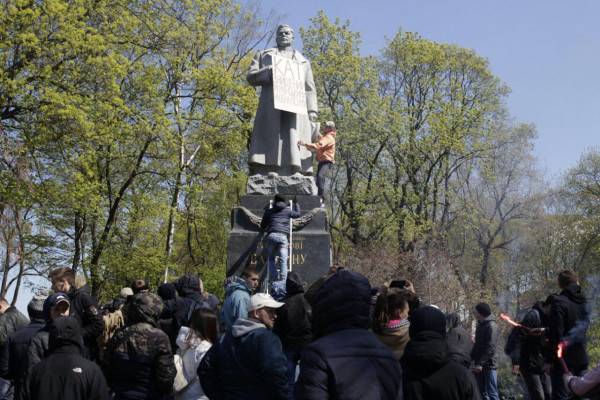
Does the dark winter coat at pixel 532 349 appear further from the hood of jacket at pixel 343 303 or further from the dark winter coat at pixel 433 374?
the hood of jacket at pixel 343 303

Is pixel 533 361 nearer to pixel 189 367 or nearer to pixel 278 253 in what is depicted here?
pixel 278 253

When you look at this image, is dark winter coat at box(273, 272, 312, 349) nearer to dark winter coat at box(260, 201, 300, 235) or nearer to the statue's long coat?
dark winter coat at box(260, 201, 300, 235)

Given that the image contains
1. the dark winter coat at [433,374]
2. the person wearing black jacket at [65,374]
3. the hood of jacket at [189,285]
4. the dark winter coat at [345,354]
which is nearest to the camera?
the dark winter coat at [345,354]

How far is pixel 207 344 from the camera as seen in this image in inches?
246

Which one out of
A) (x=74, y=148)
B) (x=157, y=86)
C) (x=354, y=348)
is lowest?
(x=354, y=348)

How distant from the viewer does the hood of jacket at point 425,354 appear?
4586 mm

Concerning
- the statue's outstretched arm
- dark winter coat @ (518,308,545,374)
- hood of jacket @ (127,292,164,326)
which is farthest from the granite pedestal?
hood of jacket @ (127,292,164,326)

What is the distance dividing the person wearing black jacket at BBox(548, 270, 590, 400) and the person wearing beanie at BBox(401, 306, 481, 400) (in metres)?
4.17

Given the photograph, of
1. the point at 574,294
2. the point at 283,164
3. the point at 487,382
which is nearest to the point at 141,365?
the point at 574,294

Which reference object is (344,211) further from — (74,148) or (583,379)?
(583,379)

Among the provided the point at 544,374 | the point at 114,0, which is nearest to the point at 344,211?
the point at 114,0

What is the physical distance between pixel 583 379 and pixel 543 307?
474 cm

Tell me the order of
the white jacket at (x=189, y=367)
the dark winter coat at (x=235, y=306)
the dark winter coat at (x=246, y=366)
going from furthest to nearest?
the dark winter coat at (x=235, y=306), the white jacket at (x=189, y=367), the dark winter coat at (x=246, y=366)

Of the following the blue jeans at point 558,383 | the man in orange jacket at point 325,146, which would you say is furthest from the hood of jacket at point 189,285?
the man in orange jacket at point 325,146
